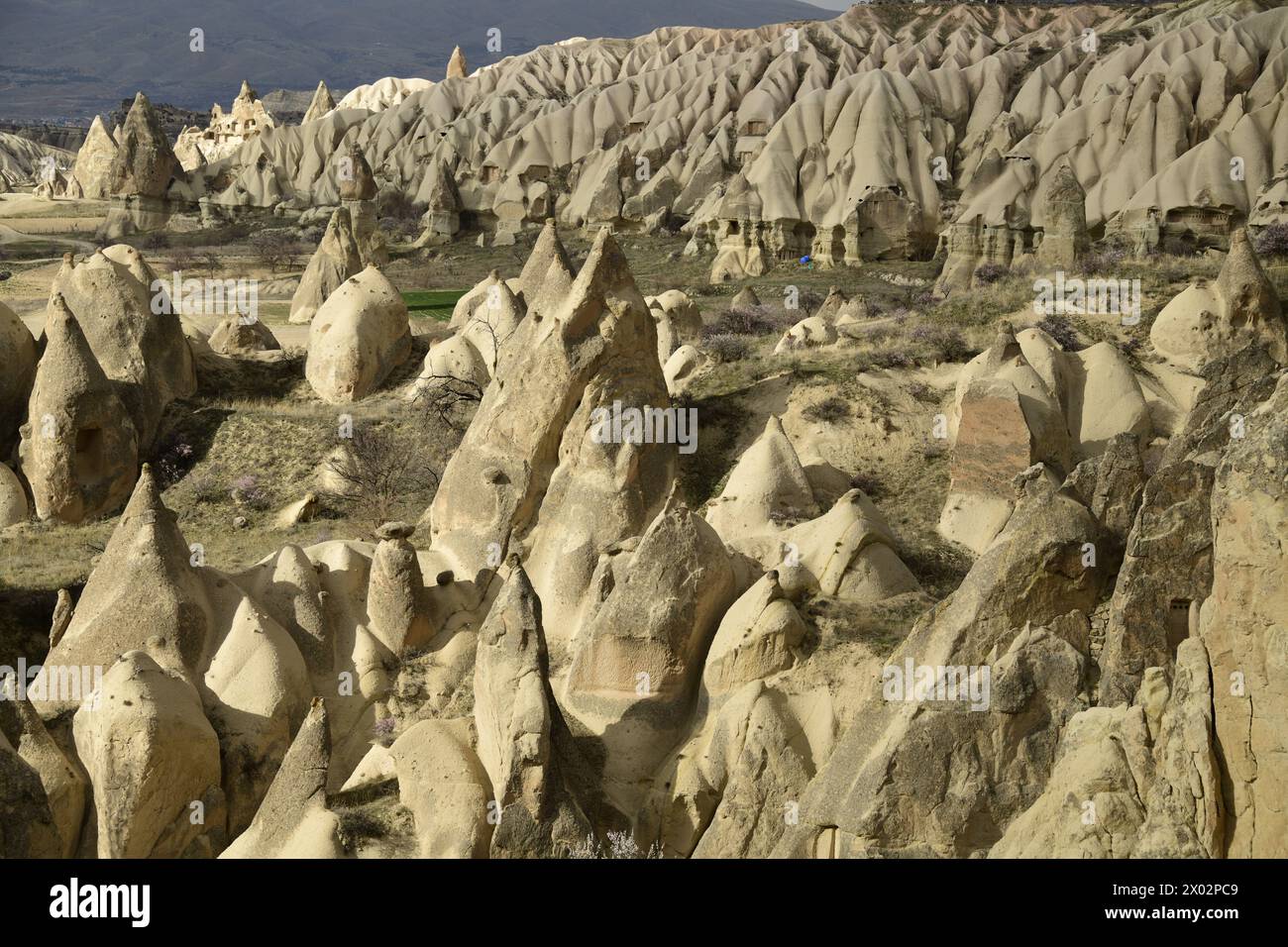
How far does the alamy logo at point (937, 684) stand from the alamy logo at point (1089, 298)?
11617 mm

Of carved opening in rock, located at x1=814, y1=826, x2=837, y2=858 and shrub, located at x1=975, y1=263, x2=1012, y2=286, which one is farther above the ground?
shrub, located at x1=975, y1=263, x2=1012, y2=286

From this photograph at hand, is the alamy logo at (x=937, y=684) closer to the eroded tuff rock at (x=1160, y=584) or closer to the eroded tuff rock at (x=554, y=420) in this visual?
the eroded tuff rock at (x=1160, y=584)

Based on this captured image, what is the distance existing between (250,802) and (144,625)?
1986 mm

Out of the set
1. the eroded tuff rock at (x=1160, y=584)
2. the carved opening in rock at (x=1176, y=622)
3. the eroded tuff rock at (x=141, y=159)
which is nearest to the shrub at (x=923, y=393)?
the eroded tuff rock at (x=1160, y=584)

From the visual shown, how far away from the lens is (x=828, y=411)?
695 inches

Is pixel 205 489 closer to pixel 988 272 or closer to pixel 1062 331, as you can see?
pixel 1062 331

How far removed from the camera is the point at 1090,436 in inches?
640

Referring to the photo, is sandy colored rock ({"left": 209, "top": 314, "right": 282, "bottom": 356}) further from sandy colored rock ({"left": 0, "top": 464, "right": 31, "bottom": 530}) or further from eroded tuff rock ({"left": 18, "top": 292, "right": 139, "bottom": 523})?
sandy colored rock ({"left": 0, "top": 464, "right": 31, "bottom": 530})

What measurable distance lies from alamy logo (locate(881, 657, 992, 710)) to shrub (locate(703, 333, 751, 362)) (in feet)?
36.2

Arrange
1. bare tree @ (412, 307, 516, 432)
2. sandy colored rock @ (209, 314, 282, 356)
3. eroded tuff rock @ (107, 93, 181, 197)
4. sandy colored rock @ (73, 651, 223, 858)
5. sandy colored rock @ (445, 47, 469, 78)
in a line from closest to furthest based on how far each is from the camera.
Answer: sandy colored rock @ (73, 651, 223, 858) → bare tree @ (412, 307, 516, 432) → sandy colored rock @ (209, 314, 282, 356) → eroded tuff rock @ (107, 93, 181, 197) → sandy colored rock @ (445, 47, 469, 78)

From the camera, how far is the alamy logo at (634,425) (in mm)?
15789

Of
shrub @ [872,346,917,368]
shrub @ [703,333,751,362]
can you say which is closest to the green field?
shrub @ [703,333,751,362]
